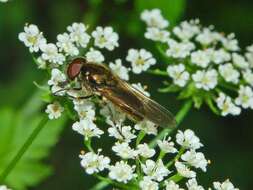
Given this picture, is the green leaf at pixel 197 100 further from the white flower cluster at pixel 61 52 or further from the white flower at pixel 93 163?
the white flower at pixel 93 163

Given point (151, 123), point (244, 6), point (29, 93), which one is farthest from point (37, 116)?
point (244, 6)

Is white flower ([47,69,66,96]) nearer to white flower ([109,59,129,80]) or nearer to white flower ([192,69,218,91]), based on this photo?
white flower ([109,59,129,80])

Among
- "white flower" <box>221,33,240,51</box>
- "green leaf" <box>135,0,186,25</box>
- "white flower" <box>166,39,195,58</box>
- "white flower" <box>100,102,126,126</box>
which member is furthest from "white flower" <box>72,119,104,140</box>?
"white flower" <box>221,33,240,51</box>

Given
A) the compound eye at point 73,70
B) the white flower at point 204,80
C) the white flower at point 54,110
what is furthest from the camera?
the white flower at point 204,80

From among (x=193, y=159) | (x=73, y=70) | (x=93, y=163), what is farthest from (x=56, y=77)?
(x=193, y=159)

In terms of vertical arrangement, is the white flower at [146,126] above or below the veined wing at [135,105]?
below

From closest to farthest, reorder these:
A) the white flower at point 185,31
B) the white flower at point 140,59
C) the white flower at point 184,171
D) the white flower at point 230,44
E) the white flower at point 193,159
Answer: the white flower at point 184,171 < the white flower at point 193,159 < the white flower at point 140,59 < the white flower at point 185,31 < the white flower at point 230,44

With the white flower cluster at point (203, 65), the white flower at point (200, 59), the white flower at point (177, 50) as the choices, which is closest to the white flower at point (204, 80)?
the white flower cluster at point (203, 65)

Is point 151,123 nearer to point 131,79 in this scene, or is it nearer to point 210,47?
point 210,47
